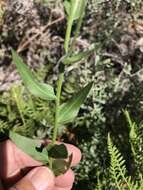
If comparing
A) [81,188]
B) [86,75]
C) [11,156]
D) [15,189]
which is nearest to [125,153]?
[81,188]

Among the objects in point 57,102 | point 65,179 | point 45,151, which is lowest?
point 65,179

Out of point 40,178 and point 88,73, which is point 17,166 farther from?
point 88,73

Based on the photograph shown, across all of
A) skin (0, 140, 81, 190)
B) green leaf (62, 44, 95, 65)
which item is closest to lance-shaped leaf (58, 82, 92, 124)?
green leaf (62, 44, 95, 65)

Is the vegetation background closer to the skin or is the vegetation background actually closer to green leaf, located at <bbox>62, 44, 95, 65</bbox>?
the skin

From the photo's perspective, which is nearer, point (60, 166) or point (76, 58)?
point (76, 58)

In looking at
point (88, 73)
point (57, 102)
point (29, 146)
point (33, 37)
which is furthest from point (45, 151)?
point (33, 37)

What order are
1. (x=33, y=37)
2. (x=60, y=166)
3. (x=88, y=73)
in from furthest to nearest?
(x=33, y=37) < (x=88, y=73) < (x=60, y=166)

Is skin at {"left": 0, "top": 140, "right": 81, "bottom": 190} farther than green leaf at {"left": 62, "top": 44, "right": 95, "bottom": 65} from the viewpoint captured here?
Yes
